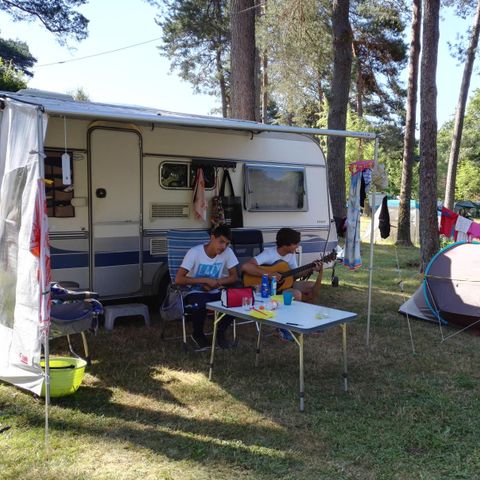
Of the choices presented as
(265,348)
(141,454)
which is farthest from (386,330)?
(141,454)

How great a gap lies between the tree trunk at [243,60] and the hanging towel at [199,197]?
349cm

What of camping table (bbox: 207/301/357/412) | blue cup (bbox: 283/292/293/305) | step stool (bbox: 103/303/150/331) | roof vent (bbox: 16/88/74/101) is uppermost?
roof vent (bbox: 16/88/74/101)

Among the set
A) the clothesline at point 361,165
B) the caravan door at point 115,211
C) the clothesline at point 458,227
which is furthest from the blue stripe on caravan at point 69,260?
the clothesline at point 458,227

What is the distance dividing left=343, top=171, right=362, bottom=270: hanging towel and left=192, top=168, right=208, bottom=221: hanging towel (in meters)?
1.66

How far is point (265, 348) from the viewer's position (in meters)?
4.97

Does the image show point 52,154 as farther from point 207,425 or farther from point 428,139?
point 428,139

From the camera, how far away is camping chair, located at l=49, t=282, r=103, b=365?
394 cm

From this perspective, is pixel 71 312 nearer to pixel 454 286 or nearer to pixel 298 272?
pixel 298 272

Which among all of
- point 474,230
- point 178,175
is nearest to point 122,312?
point 178,175

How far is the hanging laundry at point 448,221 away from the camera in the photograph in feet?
24.5

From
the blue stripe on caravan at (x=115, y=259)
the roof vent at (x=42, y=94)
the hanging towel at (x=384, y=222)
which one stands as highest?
the roof vent at (x=42, y=94)

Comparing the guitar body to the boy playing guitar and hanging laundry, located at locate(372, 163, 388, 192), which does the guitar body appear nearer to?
the boy playing guitar

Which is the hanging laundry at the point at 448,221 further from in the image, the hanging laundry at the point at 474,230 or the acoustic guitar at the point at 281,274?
the acoustic guitar at the point at 281,274

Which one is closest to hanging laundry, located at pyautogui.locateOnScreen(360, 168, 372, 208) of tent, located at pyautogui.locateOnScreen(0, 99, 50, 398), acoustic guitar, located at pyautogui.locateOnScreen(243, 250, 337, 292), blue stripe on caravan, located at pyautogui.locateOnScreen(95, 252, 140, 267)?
acoustic guitar, located at pyautogui.locateOnScreen(243, 250, 337, 292)
